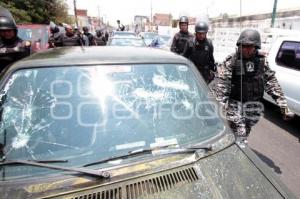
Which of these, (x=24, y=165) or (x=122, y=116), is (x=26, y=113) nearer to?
(x=24, y=165)

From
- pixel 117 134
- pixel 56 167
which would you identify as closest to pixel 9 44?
pixel 117 134

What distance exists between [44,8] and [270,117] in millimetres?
32938

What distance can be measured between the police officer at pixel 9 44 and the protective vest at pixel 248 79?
318 centimetres

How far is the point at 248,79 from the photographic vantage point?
11.7 feet

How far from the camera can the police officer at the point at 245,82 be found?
3.42 metres

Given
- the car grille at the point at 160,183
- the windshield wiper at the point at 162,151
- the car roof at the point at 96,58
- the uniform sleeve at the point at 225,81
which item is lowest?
the car grille at the point at 160,183

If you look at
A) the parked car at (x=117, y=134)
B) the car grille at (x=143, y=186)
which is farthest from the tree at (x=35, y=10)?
the car grille at (x=143, y=186)

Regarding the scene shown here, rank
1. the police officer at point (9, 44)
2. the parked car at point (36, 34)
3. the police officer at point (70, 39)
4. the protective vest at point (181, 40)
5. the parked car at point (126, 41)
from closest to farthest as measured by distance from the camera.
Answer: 1. the police officer at point (9, 44)
2. the protective vest at point (181, 40)
3. the police officer at point (70, 39)
4. the parked car at point (126, 41)
5. the parked car at point (36, 34)

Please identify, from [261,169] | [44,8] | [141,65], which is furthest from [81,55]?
[44,8]

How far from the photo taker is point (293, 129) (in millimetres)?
5699

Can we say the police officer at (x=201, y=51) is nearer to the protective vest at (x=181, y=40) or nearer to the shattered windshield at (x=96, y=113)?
the protective vest at (x=181, y=40)

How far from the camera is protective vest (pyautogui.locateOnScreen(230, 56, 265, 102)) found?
350 cm

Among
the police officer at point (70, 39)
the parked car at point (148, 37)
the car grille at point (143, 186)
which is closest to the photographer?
the car grille at point (143, 186)

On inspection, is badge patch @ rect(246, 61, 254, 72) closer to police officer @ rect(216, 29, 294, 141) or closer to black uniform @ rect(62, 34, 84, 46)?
police officer @ rect(216, 29, 294, 141)
